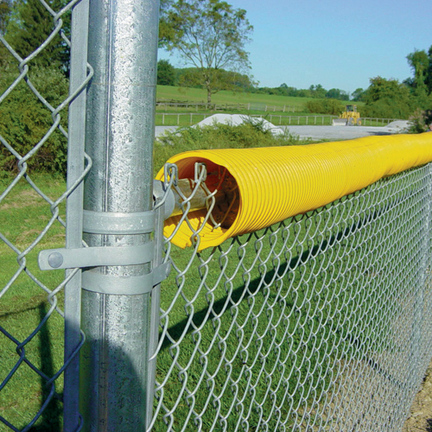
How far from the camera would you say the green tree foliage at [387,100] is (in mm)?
59156

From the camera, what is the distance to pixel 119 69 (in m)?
0.92

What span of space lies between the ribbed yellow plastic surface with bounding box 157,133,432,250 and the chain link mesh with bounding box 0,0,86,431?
363 millimetres

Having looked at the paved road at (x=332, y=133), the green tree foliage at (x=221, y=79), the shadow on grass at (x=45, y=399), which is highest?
the green tree foliage at (x=221, y=79)

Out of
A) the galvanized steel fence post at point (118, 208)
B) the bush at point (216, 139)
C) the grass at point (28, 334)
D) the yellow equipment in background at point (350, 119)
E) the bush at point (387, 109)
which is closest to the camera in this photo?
the galvanized steel fence post at point (118, 208)

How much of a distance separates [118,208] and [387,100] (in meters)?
64.8

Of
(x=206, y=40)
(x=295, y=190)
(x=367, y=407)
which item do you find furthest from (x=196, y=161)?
(x=206, y=40)

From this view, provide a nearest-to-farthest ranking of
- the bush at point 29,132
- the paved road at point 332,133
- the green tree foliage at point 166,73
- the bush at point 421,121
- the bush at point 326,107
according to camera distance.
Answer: the bush at point 29,132, the bush at point 421,121, the paved road at point 332,133, the bush at point 326,107, the green tree foliage at point 166,73

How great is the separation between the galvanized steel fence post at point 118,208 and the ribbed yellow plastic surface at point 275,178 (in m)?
0.31

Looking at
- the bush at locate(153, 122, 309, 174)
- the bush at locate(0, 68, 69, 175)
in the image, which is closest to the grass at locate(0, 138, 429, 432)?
the bush at locate(0, 68, 69, 175)

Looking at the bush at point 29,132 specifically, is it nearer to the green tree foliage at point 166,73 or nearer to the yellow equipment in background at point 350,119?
the yellow equipment in background at point 350,119

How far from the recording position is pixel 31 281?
570 centimetres

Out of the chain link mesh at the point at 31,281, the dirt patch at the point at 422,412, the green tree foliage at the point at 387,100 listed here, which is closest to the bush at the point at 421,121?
the chain link mesh at the point at 31,281

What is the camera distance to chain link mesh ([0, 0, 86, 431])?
0.82 metres

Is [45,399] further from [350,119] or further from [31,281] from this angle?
[350,119]
